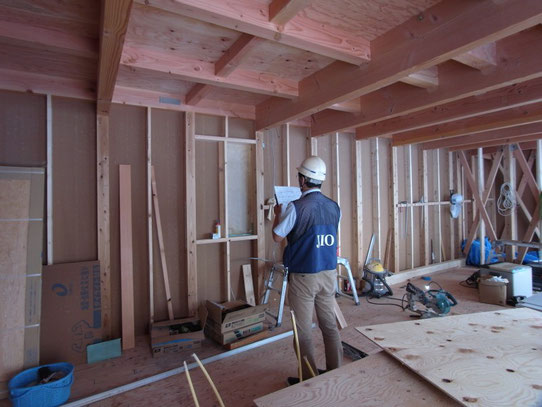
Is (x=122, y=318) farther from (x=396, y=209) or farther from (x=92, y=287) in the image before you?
(x=396, y=209)

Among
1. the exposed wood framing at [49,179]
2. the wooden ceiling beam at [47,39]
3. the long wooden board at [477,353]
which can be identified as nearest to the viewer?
the long wooden board at [477,353]

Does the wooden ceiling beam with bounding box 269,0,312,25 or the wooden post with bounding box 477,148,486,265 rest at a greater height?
the wooden ceiling beam with bounding box 269,0,312,25

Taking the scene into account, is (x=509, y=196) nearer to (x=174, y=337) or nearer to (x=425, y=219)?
(x=425, y=219)

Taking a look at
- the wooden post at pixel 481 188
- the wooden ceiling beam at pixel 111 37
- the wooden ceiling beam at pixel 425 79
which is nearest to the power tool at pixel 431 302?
the wooden ceiling beam at pixel 425 79

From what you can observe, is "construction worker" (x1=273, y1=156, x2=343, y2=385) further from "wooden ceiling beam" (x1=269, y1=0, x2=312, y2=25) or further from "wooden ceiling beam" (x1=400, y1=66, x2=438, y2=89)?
"wooden ceiling beam" (x1=400, y1=66, x2=438, y2=89)

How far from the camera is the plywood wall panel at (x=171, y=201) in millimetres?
3406

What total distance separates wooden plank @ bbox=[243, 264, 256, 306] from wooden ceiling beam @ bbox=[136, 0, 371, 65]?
8.97 feet

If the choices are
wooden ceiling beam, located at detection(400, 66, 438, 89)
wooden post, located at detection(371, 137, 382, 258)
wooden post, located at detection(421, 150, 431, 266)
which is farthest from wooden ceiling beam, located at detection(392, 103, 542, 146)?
wooden ceiling beam, located at detection(400, 66, 438, 89)

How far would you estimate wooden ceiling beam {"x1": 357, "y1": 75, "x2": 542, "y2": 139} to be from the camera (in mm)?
2973

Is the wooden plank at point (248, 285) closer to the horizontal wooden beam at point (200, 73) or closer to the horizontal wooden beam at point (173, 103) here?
the horizontal wooden beam at point (173, 103)

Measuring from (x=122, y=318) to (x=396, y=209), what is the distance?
15.0 feet

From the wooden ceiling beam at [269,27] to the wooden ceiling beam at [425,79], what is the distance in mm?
654

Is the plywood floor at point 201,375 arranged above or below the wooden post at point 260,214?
below

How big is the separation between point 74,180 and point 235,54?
2.06 metres
